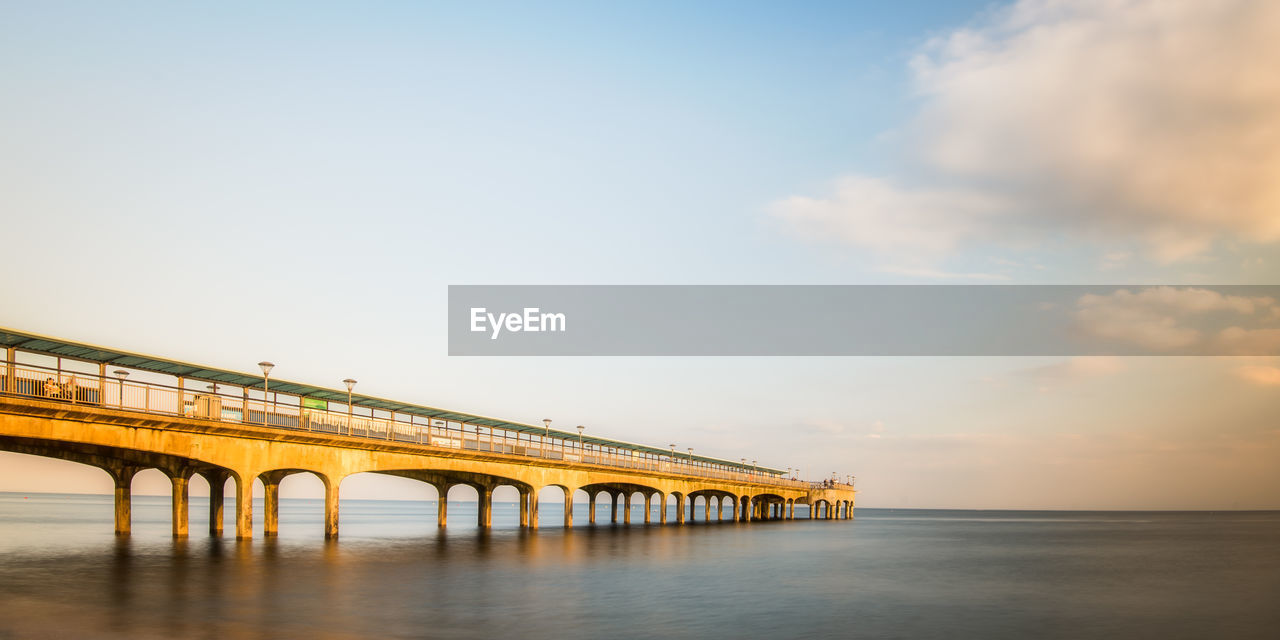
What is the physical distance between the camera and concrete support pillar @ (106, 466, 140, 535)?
47250 millimetres

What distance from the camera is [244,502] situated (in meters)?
44.1

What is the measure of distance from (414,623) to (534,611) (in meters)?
4.37

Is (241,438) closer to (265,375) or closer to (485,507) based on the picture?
(265,375)

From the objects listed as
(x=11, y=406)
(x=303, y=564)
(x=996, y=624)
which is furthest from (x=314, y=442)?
(x=996, y=624)

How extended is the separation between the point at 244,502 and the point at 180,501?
6.42m

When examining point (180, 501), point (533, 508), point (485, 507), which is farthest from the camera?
point (485, 507)

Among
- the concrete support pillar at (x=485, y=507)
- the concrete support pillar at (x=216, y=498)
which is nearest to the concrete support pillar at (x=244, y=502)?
the concrete support pillar at (x=216, y=498)

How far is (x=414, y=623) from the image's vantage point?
74.7 ft

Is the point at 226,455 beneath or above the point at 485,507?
above

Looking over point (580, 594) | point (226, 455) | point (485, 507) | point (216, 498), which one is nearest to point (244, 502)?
point (226, 455)

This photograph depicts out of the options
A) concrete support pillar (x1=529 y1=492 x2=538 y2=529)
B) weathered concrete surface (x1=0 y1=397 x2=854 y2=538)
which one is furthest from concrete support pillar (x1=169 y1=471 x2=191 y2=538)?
concrete support pillar (x1=529 y1=492 x2=538 y2=529)

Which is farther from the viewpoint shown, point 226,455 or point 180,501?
point 180,501

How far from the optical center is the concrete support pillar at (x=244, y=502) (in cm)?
4300

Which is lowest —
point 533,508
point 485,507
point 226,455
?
point 485,507
